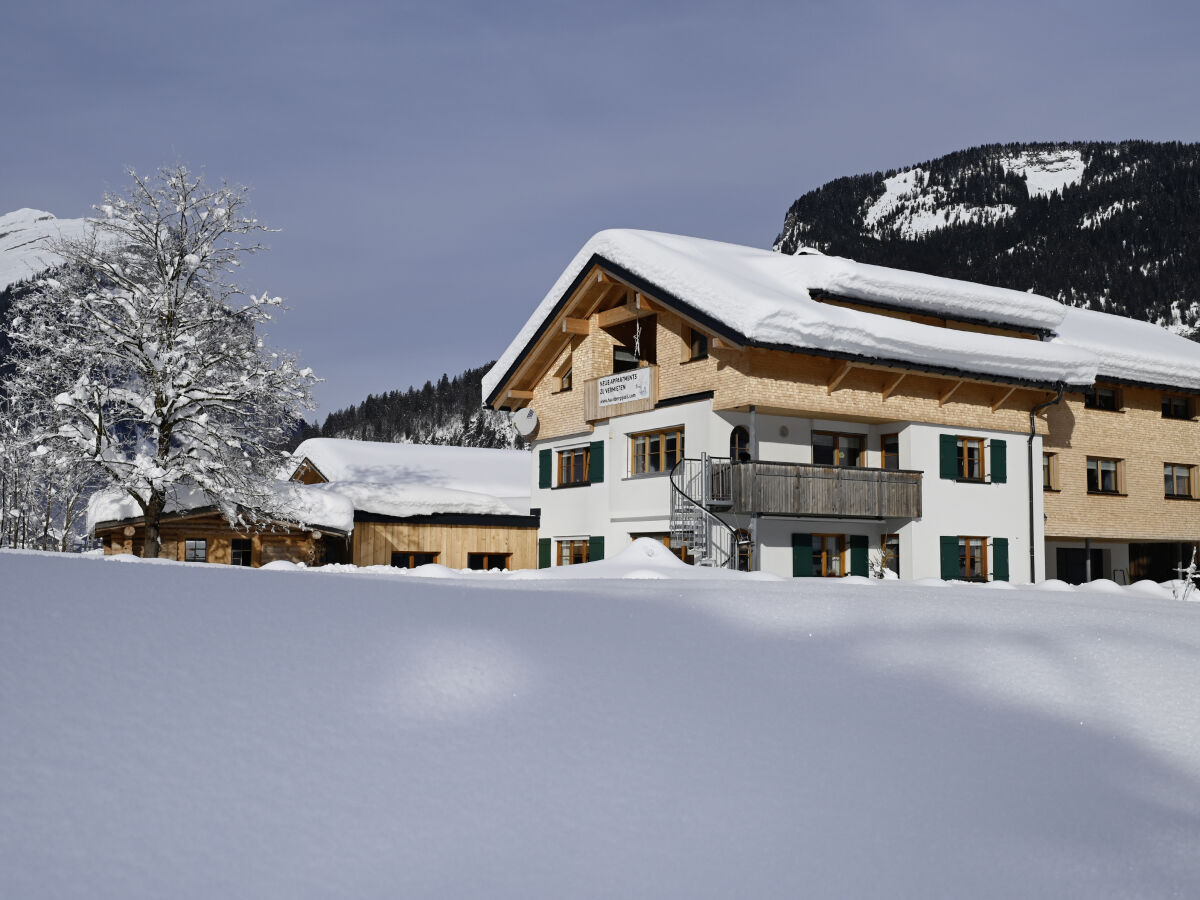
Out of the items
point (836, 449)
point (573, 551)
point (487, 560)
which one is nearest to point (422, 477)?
point (487, 560)

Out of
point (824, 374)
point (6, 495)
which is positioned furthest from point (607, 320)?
point (6, 495)

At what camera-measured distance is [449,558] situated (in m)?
35.1

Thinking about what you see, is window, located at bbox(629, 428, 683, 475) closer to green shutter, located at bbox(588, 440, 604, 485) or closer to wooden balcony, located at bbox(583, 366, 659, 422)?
wooden balcony, located at bbox(583, 366, 659, 422)

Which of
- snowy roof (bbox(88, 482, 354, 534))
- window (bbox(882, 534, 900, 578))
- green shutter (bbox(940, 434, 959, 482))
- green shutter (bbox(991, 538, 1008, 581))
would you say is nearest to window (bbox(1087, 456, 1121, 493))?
green shutter (bbox(991, 538, 1008, 581))

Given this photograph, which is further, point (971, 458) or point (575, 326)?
point (575, 326)

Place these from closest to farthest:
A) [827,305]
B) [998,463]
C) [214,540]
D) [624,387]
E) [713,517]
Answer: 1. [713,517]
2. [827,305]
3. [624,387]
4. [998,463]
5. [214,540]

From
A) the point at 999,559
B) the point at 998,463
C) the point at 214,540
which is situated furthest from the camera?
the point at 214,540

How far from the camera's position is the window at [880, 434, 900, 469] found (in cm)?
2803

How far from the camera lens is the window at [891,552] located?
27.3m

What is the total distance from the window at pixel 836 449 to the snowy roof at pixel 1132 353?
24.6 feet

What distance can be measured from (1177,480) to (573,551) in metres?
18.9

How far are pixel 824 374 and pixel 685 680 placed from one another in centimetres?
2027

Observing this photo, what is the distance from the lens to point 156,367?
26609mm

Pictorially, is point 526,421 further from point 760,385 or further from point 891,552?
point 891,552
